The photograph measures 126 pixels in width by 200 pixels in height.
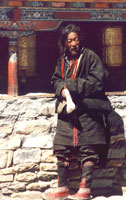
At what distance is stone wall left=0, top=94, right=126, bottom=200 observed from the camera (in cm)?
724

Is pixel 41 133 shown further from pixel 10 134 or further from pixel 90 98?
pixel 90 98

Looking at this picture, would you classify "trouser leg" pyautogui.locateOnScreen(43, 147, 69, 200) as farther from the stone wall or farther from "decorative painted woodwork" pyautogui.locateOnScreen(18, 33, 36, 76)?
"decorative painted woodwork" pyautogui.locateOnScreen(18, 33, 36, 76)

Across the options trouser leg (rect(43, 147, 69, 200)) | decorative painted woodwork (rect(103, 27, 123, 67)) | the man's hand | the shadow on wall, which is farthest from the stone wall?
decorative painted woodwork (rect(103, 27, 123, 67))

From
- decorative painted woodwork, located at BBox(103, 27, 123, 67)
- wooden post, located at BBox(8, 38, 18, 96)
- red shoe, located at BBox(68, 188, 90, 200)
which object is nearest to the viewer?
red shoe, located at BBox(68, 188, 90, 200)

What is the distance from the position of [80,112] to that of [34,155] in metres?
0.96

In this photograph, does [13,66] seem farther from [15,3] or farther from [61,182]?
[61,182]

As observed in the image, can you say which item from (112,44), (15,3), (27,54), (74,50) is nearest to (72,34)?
(74,50)

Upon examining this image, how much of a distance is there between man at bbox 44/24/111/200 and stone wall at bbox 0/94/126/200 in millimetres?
424

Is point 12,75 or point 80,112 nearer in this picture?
point 80,112

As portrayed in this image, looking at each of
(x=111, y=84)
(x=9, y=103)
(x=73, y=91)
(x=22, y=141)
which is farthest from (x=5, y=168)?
(x=111, y=84)

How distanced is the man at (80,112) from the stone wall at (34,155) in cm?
42

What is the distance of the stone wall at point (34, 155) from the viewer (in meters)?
7.24

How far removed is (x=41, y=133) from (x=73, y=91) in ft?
3.07

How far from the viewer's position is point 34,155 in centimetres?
729
